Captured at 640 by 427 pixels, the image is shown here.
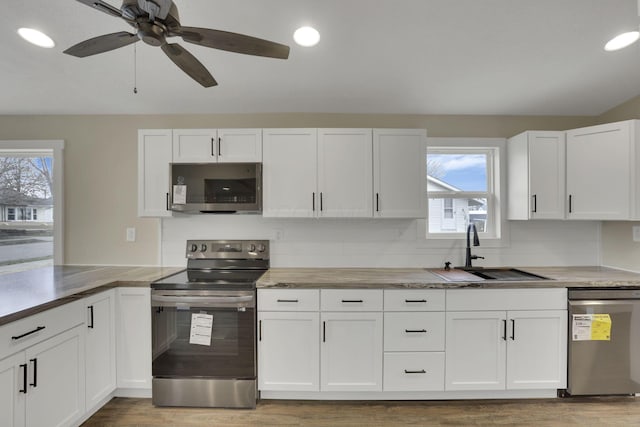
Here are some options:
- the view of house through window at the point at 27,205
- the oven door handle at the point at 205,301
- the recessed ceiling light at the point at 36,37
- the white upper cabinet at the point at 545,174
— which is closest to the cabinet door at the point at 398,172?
the white upper cabinet at the point at 545,174

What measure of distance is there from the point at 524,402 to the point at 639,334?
94 cm

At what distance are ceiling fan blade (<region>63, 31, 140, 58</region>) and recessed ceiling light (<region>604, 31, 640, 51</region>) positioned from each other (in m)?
2.84

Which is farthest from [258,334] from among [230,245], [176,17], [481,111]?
[481,111]

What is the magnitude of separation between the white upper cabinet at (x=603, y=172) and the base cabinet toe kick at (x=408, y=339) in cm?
80

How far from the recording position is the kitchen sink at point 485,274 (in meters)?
2.23

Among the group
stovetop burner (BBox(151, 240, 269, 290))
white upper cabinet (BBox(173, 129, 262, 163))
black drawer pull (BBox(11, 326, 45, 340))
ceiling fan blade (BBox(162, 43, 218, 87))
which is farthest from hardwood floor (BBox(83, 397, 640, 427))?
ceiling fan blade (BBox(162, 43, 218, 87))

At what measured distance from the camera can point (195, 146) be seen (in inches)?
93.3

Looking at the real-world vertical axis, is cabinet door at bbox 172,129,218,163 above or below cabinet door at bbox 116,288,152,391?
above

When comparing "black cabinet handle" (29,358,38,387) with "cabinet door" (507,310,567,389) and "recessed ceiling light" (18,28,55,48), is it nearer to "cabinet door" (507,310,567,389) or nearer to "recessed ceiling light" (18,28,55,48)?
"recessed ceiling light" (18,28,55,48)

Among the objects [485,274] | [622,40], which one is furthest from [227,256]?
[622,40]

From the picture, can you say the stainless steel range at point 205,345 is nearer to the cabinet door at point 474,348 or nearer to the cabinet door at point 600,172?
the cabinet door at point 474,348

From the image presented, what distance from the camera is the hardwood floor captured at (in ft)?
6.32

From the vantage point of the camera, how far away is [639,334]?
2.05 m

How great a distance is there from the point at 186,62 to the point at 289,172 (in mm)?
1122
